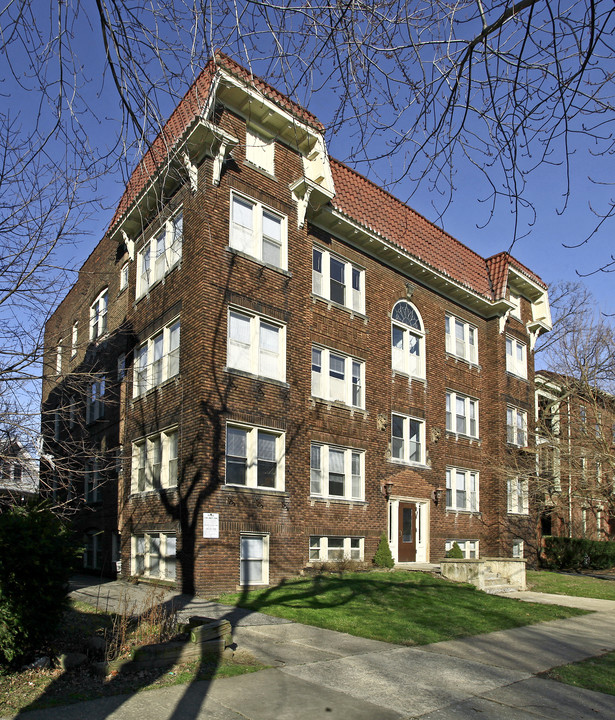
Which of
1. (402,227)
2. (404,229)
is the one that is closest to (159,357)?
(402,227)

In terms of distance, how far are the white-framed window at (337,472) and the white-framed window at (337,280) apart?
4.71 meters

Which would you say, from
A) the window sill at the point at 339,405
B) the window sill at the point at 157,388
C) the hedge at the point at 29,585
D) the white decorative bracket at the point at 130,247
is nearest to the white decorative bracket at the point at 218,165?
the window sill at the point at 157,388

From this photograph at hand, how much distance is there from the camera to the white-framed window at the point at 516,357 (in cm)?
2914

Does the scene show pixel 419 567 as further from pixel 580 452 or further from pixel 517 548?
pixel 580 452

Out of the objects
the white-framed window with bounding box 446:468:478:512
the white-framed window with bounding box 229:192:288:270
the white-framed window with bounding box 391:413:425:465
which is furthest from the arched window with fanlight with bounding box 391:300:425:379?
the white-framed window with bounding box 229:192:288:270

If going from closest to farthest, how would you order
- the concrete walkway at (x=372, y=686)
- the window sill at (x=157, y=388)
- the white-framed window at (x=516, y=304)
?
the concrete walkway at (x=372, y=686) < the window sill at (x=157, y=388) < the white-framed window at (x=516, y=304)

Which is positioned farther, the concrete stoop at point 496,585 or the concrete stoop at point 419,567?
the concrete stoop at point 419,567

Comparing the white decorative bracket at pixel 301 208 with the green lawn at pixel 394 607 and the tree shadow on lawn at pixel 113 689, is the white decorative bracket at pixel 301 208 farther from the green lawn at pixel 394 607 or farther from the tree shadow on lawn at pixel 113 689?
the tree shadow on lawn at pixel 113 689

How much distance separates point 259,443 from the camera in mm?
17547

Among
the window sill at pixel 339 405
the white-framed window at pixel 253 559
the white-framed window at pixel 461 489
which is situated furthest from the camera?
the white-framed window at pixel 461 489

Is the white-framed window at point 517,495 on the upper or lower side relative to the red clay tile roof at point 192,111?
lower

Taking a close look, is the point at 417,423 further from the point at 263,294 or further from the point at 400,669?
the point at 400,669

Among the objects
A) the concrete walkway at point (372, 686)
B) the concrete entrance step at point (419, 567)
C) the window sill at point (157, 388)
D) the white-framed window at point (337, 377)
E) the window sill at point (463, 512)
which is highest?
the white-framed window at point (337, 377)

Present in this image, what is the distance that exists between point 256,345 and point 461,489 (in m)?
12.1
